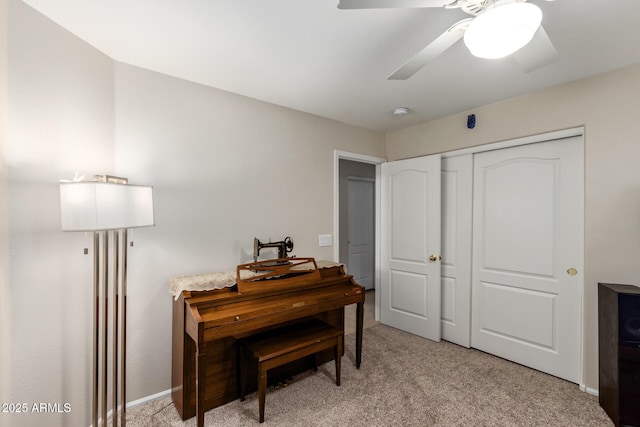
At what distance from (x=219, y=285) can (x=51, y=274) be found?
0.89m

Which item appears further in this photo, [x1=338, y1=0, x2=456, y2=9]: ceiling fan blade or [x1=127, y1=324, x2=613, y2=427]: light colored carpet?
[x1=127, y1=324, x2=613, y2=427]: light colored carpet

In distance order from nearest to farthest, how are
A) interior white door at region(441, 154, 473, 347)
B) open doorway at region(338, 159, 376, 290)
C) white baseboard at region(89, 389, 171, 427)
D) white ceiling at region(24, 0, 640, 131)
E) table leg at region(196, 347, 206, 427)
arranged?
1. white ceiling at region(24, 0, 640, 131)
2. table leg at region(196, 347, 206, 427)
3. white baseboard at region(89, 389, 171, 427)
4. interior white door at region(441, 154, 473, 347)
5. open doorway at region(338, 159, 376, 290)

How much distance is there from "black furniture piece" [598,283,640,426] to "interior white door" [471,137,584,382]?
39cm

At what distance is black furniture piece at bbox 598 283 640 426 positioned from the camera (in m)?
1.83

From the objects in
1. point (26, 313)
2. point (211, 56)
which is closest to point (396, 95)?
point (211, 56)

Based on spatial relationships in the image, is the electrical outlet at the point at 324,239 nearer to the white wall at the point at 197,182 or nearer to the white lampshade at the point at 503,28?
the white wall at the point at 197,182

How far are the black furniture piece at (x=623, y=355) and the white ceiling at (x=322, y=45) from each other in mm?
1569

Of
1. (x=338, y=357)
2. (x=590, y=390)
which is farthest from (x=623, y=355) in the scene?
(x=338, y=357)

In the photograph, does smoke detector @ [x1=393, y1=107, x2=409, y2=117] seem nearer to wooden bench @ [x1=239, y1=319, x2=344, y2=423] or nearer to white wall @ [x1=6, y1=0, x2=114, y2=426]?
wooden bench @ [x1=239, y1=319, x2=344, y2=423]

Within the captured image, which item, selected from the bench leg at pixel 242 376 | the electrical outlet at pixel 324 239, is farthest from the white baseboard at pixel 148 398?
the electrical outlet at pixel 324 239

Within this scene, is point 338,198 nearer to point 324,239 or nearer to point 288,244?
point 324,239

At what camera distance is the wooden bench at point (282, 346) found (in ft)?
6.23

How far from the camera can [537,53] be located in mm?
1317

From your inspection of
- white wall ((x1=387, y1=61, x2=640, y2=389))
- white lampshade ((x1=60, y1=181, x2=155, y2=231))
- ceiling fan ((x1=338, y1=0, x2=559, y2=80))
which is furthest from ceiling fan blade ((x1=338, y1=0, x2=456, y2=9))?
white wall ((x1=387, y1=61, x2=640, y2=389))
